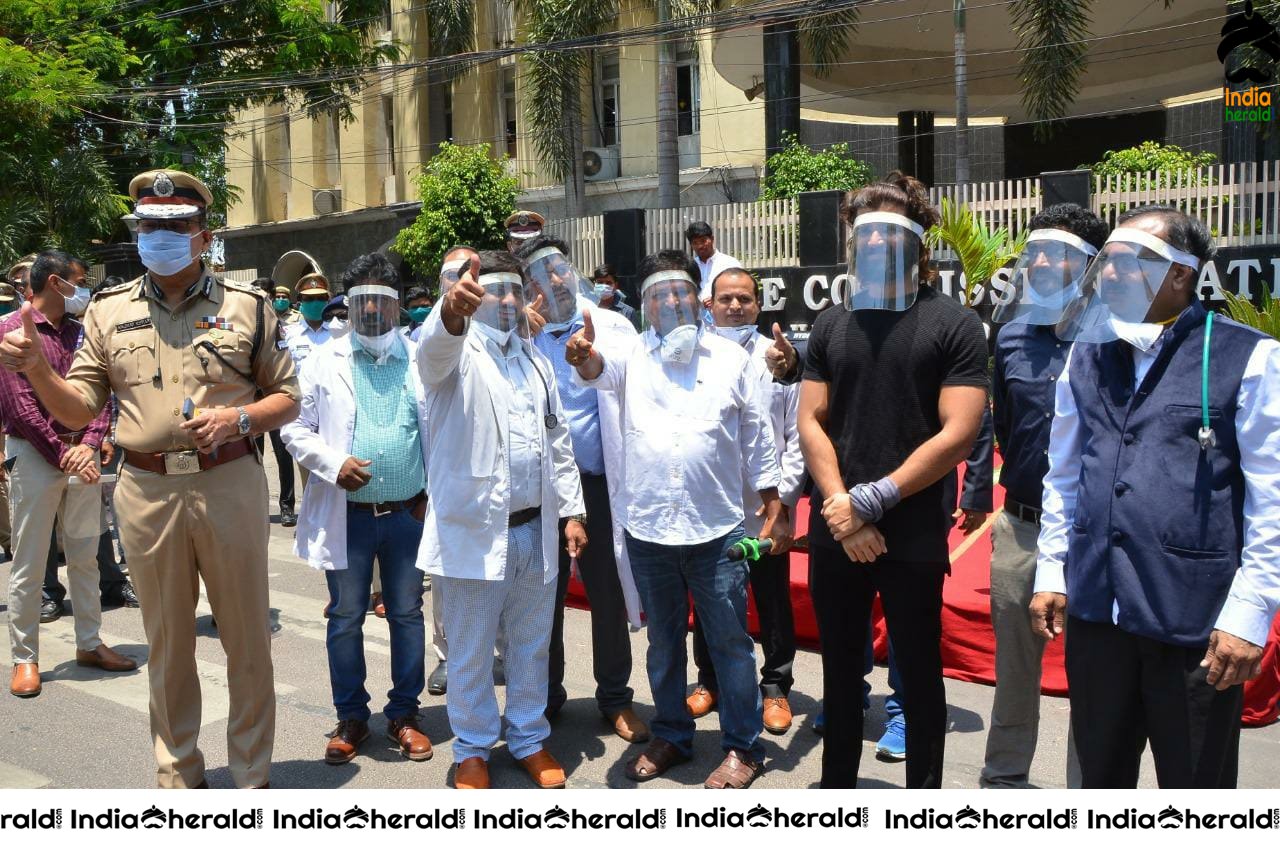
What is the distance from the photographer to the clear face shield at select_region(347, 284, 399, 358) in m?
4.98

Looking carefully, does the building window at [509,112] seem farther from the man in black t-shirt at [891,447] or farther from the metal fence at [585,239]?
the man in black t-shirt at [891,447]

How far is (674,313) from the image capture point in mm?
4539

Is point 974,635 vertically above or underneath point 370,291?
underneath

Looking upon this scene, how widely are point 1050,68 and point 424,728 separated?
46.4 feet

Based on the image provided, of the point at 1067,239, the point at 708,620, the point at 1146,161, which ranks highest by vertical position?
the point at 1146,161

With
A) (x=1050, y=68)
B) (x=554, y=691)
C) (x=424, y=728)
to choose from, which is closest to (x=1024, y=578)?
(x=554, y=691)

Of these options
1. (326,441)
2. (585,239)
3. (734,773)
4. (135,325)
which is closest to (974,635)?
(734,773)

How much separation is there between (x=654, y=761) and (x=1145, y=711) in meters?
2.10

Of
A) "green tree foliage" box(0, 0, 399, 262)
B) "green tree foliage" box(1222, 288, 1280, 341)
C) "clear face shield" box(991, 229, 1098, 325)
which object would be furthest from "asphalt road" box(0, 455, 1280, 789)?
"green tree foliage" box(0, 0, 399, 262)

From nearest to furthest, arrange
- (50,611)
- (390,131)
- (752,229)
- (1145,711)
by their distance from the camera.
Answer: (1145,711) < (50,611) < (752,229) < (390,131)

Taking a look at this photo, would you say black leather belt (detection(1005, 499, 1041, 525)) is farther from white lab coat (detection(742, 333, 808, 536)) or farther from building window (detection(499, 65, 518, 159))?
building window (detection(499, 65, 518, 159))

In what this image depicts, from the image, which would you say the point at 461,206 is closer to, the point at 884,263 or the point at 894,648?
the point at 884,263

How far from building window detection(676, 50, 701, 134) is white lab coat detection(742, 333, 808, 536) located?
1787cm

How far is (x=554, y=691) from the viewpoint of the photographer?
540cm
